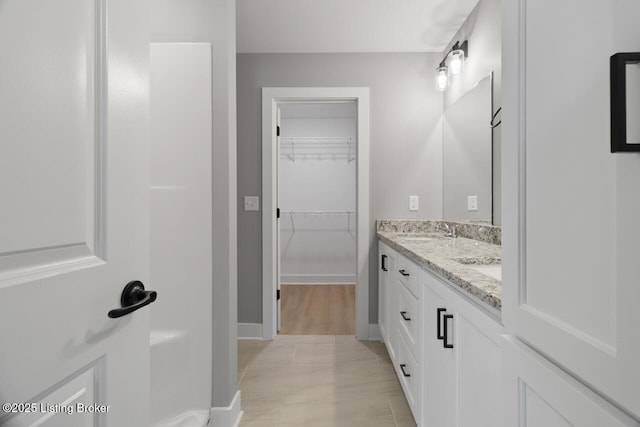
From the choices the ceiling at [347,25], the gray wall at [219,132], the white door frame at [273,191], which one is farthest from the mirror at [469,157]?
the gray wall at [219,132]

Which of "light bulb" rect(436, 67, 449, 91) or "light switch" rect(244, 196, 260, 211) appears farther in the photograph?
"light switch" rect(244, 196, 260, 211)

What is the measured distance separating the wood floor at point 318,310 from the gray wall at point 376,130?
451 millimetres

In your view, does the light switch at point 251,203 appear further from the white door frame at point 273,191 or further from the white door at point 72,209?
the white door at point 72,209

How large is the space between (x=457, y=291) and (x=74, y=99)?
3.55 ft

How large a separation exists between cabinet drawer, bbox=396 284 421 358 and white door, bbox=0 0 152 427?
3.85 feet

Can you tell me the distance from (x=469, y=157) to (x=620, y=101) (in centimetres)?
224

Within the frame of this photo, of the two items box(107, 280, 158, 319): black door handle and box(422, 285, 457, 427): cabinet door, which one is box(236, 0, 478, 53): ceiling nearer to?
box(422, 285, 457, 427): cabinet door

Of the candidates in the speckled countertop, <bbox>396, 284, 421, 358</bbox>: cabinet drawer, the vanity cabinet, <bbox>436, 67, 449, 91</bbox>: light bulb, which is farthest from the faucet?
<bbox>436, 67, 449, 91</bbox>: light bulb

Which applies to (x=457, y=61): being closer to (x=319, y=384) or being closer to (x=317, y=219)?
(x=319, y=384)

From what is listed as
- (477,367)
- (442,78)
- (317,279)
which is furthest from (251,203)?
(317,279)

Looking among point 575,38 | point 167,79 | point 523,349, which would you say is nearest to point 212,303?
point 167,79

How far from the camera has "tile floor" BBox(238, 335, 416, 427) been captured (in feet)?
5.91

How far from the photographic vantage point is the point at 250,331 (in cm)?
295

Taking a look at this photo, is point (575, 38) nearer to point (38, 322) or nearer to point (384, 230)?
point (38, 322)
